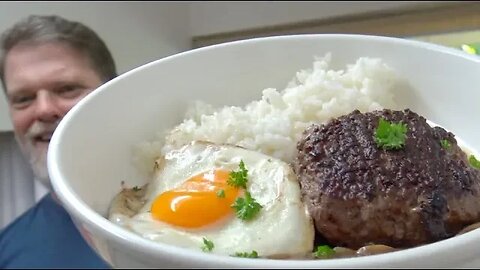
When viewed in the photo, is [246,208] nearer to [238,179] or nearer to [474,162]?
[238,179]

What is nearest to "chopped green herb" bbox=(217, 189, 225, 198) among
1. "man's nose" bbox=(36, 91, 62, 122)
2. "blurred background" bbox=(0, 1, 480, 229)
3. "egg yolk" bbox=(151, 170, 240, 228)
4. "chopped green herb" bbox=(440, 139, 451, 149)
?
"egg yolk" bbox=(151, 170, 240, 228)

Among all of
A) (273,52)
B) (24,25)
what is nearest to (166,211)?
(273,52)

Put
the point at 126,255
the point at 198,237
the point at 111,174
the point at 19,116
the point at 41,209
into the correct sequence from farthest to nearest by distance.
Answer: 1. the point at 41,209
2. the point at 19,116
3. the point at 111,174
4. the point at 198,237
5. the point at 126,255

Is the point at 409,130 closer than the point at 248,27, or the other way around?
the point at 409,130

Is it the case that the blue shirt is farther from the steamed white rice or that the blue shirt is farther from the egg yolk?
the egg yolk

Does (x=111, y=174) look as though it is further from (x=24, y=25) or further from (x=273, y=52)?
(x=24, y=25)

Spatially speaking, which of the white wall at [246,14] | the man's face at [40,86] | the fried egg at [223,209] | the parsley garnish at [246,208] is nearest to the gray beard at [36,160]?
Result: the man's face at [40,86]

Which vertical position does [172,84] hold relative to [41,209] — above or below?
above
